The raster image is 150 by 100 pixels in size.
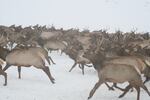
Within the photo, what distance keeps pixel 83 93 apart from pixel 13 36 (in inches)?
375

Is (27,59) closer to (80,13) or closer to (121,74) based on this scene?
(121,74)

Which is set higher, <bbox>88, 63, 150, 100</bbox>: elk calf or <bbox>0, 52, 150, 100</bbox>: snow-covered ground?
<bbox>88, 63, 150, 100</bbox>: elk calf

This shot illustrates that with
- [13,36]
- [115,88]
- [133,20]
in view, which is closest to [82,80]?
[115,88]

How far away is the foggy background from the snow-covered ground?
98.7ft

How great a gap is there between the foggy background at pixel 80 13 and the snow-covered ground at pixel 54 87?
98.7 ft

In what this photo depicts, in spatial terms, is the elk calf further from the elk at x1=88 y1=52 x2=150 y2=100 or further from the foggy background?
the foggy background

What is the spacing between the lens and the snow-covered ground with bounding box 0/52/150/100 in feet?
29.0

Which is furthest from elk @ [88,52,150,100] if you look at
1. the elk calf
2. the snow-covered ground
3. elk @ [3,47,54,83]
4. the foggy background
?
the foggy background

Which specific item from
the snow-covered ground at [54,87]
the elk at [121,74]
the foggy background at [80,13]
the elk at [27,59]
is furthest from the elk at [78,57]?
the foggy background at [80,13]

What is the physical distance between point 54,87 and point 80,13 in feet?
130

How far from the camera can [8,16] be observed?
44.9 metres

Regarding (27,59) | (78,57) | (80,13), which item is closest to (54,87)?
(27,59)

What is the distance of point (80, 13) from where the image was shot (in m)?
49.1

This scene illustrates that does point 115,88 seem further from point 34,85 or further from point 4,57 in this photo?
point 4,57
